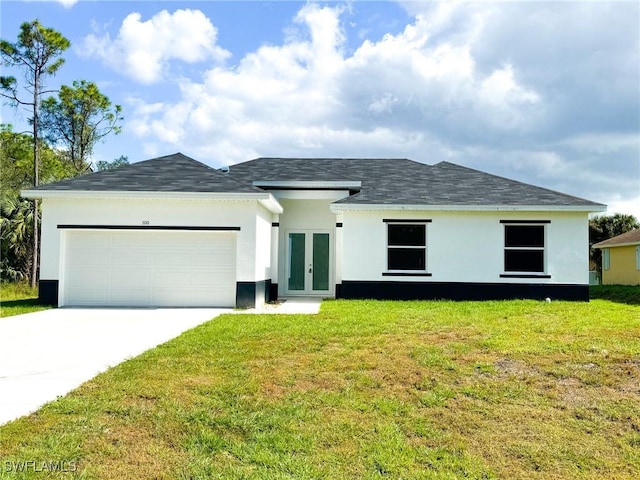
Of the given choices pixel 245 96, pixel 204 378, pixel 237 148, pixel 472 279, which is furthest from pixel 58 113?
pixel 204 378

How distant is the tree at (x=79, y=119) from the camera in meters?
28.5

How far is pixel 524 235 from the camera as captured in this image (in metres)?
15.4

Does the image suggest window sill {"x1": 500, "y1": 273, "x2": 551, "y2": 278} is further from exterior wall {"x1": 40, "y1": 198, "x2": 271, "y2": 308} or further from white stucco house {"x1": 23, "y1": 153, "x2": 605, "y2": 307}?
exterior wall {"x1": 40, "y1": 198, "x2": 271, "y2": 308}

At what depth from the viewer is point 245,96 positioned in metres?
17.4

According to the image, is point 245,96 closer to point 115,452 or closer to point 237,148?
point 237,148

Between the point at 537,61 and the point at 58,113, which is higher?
the point at 58,113

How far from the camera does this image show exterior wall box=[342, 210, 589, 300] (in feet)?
49.6

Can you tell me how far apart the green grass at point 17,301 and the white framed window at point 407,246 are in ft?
34.8

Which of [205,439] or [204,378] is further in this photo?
[204,378]

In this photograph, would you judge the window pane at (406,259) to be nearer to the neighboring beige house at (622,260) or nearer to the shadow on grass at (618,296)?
the shadow on grass at (618,296)

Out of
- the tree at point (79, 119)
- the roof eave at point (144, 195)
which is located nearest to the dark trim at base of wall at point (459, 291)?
the roof eave at point (144, 195)

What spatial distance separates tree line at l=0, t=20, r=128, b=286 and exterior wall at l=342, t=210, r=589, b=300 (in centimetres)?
1559

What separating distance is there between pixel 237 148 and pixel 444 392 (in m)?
20.4

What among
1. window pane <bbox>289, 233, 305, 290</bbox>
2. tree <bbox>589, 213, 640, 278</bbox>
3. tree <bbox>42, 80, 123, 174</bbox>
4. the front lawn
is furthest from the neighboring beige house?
tree <bbox>42, 80, 123, 174</bbox>
